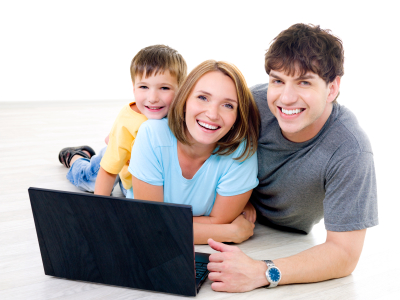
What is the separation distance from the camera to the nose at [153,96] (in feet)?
6.14

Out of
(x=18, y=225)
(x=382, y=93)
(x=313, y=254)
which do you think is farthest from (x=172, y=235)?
(x=382, y=93)

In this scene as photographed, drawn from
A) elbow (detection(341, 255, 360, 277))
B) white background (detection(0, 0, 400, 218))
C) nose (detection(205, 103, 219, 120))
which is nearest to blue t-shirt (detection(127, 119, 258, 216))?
nose (detection(205, 103, 219, 120))

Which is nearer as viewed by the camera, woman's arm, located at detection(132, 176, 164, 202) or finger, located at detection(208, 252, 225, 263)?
finger, located at detection(208, 252, 225, 263)

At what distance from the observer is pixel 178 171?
1703 mm

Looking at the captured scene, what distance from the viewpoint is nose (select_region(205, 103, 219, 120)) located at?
1.57m

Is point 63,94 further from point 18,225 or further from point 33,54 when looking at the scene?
point 18,225

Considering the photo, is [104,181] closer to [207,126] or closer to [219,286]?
[207,126]

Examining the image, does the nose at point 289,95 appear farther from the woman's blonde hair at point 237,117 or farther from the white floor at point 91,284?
the white floor at point 91,284

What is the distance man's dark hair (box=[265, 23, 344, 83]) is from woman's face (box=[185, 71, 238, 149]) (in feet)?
0.65

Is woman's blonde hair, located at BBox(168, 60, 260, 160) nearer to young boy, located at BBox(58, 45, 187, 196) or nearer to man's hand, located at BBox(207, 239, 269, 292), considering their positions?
young boy, located at BBox(58, 45, 187, 196)

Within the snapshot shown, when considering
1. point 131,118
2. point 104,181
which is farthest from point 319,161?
point 104,181

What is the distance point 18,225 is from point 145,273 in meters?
0.89

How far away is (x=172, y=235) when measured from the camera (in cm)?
131

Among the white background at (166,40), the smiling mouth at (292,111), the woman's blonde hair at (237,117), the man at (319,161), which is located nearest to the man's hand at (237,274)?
the man at (319,161)
